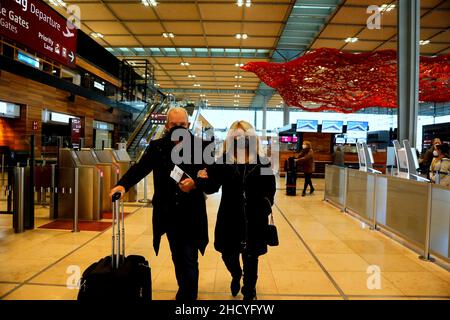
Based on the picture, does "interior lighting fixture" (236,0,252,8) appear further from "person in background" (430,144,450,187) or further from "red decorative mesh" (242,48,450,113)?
"person in background" (430,144,450,187)

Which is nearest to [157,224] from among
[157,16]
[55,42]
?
[55,42]

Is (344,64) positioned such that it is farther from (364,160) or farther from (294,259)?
(294,259)

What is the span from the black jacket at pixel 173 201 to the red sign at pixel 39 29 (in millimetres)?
1949

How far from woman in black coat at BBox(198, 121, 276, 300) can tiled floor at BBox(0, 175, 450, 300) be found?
2.14 feet

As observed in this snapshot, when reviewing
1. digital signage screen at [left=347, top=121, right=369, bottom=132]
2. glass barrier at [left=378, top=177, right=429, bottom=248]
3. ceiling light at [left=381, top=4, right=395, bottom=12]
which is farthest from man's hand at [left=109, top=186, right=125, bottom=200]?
digital signage screen at [left=347, top=121, right=369, bottom=132]

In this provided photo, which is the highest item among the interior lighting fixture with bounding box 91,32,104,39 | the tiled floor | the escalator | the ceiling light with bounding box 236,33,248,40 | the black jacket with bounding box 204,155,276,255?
the interior lighting fixture with bounding box 91,32,104,39

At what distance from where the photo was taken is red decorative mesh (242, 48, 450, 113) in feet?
22.6

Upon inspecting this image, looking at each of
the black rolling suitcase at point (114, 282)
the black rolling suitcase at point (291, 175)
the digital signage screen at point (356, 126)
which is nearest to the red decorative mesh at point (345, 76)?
the black rolling suitcase at point (291, 175)

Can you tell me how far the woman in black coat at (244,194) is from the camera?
266 centimetres

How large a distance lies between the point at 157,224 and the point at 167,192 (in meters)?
0.26

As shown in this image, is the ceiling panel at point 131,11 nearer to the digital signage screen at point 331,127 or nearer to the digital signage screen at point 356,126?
the digital signage screen at point 331,127

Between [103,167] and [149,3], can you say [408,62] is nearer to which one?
[103,167]

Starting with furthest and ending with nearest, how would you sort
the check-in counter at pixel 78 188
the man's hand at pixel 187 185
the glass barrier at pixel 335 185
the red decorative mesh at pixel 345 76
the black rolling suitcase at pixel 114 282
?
the glass barrier at pixel 335 185 → the red decorative mesh at pixel 345 76 → the check-in counter at pixel 78 188 → the man's hand at pixel 187 185 → the black rolling suitcase at pixel 114 282

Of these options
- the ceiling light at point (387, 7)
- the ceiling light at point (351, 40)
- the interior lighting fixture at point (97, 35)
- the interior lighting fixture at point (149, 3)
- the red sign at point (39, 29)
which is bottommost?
the red sign at point (39, 29)
